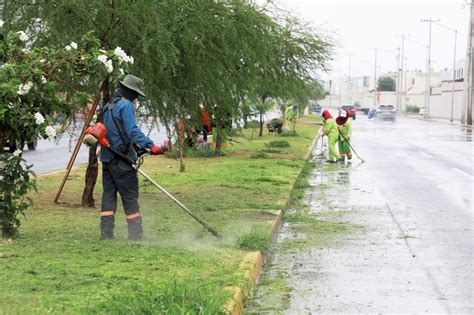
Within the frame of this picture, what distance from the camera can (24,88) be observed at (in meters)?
7.60

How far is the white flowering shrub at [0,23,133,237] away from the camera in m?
7.61

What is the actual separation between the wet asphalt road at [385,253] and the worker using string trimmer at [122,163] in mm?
1542

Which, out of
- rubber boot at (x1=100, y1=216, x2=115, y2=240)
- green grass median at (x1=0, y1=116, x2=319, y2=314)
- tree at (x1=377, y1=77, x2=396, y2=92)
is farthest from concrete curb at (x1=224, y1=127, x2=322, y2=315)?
tree at (x1=377, y1=77, x2=396, y2=92)

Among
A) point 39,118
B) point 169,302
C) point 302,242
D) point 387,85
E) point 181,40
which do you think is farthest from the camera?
point 387,85

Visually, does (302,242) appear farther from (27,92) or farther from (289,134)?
(289,134)

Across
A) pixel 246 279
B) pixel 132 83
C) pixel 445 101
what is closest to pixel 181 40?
pixel 132 83

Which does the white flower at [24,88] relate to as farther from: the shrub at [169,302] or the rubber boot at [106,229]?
the shrub at [169,302]

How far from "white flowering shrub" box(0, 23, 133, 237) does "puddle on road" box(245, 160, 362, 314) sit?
2557 mm

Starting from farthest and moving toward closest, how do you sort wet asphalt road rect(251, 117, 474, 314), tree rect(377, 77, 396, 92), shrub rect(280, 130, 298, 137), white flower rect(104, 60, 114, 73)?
1. tree rect(377, 77, 396, 92)
2. shrub rect(280, 130, 298, 137)
3. white flower rect(104, 60, 114, 73)
4. wet asphalt road rect(251, 117, 474, 314)

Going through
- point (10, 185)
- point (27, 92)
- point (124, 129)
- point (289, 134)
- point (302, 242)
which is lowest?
point (289, 134)

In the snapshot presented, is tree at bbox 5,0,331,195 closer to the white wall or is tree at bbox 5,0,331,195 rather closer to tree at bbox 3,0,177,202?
tree at bbox 3,0,177,202

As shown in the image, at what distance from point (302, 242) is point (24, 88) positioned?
366 cm

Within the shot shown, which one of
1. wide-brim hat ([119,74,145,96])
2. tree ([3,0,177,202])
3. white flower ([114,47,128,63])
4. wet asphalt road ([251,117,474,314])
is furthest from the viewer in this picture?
tree ([3,0,177,202])

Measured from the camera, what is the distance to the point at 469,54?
2346 inches
